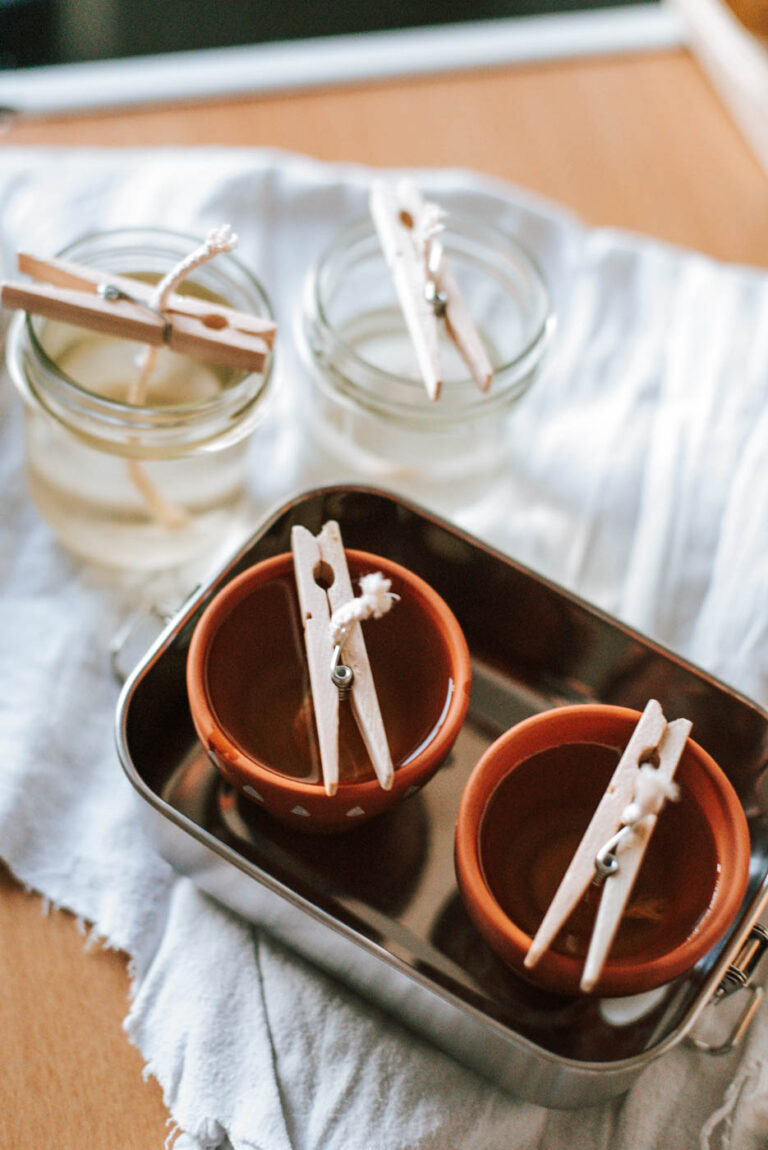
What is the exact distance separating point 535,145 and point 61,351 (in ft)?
1.10

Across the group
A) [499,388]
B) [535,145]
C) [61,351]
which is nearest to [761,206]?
[535,145]

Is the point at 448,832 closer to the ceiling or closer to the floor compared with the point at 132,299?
closer to the floor

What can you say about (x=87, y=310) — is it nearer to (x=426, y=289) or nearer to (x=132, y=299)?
(x=132, y=299)

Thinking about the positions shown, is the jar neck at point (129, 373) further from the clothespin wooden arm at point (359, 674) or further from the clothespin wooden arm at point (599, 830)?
the clothespin wooden arm at point (599, 830)

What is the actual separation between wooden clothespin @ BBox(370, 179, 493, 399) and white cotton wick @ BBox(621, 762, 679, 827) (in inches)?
6.5

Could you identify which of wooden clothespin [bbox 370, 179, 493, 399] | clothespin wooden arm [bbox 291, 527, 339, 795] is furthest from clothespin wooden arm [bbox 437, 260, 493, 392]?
clothespin wooden arm [bbox 291, 527, 339, 795]

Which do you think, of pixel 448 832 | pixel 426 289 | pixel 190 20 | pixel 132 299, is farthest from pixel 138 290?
pixel 190 20

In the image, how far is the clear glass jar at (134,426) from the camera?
1.41ft

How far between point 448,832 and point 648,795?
113mm

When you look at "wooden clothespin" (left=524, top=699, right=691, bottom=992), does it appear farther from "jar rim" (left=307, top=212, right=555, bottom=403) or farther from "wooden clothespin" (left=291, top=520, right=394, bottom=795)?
"jar rim" (left=307, top=212, right=555, bottom=403)

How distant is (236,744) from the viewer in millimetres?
348

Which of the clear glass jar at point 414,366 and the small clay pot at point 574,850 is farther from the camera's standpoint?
the clear glass jar at point 414,366

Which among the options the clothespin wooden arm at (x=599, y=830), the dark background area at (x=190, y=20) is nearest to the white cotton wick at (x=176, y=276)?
the clothespin wooden arm at (x=599, y=830)

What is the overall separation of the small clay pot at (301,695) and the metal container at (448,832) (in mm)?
19
